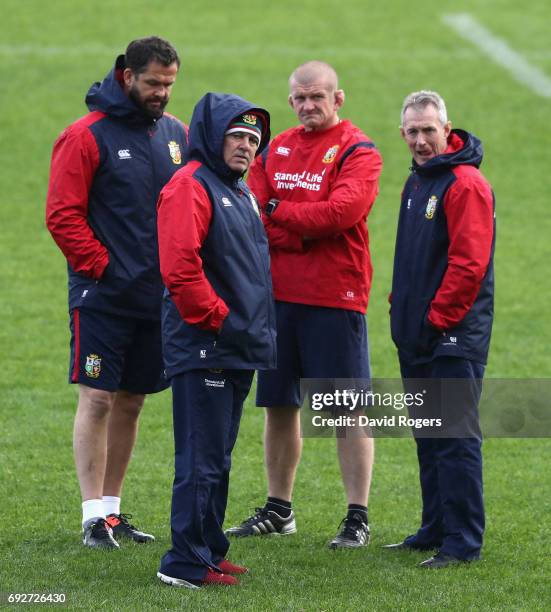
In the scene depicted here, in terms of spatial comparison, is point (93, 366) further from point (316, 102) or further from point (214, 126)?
point (316, 102)

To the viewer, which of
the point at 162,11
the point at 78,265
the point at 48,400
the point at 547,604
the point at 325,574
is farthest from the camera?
the point at 162,11

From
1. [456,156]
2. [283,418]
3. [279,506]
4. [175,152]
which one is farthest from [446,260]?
[279,506]

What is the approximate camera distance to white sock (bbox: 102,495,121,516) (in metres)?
7.22

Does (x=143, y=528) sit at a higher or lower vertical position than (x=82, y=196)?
lower

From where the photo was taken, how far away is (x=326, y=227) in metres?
6.92

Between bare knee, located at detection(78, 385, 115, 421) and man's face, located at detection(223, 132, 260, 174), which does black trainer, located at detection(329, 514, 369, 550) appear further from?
man's face, located at detection(223, 132, 260, 174)

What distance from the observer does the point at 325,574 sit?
21.0 ft

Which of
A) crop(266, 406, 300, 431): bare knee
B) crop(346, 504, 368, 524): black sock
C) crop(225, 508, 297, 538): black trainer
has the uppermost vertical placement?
crop(266, 406, 300, 431): bare knee

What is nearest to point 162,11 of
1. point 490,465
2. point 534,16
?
point 534,16

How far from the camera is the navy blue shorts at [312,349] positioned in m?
7.05

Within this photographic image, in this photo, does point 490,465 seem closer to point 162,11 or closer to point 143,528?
point 143,528

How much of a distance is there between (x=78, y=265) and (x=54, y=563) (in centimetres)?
150

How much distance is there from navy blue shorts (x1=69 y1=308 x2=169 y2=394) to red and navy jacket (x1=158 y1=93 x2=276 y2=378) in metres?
0.87

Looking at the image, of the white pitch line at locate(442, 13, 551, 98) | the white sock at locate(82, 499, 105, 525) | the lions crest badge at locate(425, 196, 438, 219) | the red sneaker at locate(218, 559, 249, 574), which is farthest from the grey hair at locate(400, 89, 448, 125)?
the white pitch line at locate(442, 13, 551, 98)
